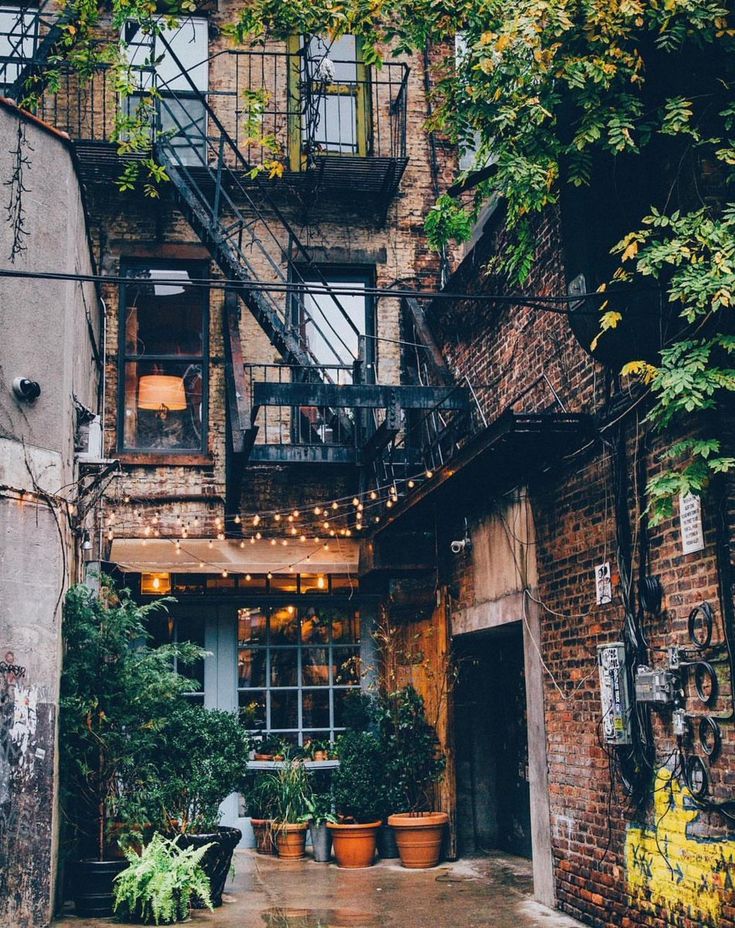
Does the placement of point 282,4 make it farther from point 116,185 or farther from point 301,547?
point 301,547

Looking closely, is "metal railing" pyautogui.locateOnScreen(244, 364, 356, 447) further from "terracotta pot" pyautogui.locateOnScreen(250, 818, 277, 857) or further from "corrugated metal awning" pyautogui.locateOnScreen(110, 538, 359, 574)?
"terracotta pot" pyautogui.locateOnScreen(250, 818, 277, 857)

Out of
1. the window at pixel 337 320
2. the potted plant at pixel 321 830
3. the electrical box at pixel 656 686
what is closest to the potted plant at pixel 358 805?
the potted plant at pixel 321 830

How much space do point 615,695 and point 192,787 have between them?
3836 millimetres

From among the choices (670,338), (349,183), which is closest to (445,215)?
(670,338)

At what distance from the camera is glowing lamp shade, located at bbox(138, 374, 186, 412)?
43.0ft

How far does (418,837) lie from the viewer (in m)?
10.9

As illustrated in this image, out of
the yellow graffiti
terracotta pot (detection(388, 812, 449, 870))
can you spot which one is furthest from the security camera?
terracotta pot (detection(388, 812, 449, 870))

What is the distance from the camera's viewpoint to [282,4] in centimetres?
912

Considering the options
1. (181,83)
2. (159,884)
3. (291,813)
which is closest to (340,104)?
(181,83)

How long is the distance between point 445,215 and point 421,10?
5.75 feet

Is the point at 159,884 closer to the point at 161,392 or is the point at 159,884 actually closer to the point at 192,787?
the point at 192,787

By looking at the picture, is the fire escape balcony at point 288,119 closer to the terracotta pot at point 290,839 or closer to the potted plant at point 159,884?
the terracotta pot at point 290,839

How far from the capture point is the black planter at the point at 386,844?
Result: 38.2ft

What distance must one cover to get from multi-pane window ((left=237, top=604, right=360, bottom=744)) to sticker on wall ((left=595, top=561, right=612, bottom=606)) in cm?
613
